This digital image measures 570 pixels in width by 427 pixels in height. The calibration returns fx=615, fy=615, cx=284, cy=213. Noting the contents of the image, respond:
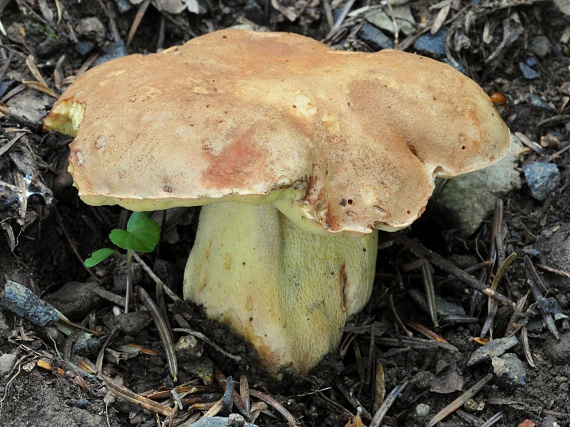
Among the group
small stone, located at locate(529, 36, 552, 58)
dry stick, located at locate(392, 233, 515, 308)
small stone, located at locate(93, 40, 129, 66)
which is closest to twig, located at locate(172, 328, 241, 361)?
dry stick, located at locate(392, 233, 515, 308)

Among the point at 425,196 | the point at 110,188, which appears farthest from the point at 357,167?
the point at 110,188

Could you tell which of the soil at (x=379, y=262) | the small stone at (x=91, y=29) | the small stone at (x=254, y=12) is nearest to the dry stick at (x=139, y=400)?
the soil at (x=379, y=262)

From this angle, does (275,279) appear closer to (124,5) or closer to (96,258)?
(96,258)

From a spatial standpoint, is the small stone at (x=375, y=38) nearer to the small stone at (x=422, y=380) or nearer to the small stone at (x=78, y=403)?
the small stone at (x=422, y=380)

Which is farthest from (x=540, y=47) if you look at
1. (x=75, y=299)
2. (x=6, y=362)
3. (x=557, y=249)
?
(x=6, y=362)

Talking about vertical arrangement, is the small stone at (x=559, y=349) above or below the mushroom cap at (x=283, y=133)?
below

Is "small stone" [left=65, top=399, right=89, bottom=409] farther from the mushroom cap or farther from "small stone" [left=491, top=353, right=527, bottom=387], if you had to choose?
"small stone" [left=491, top=353, right=527, bottom=387]

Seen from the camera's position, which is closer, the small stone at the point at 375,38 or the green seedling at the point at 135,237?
the green seedling at the point at 135,237
